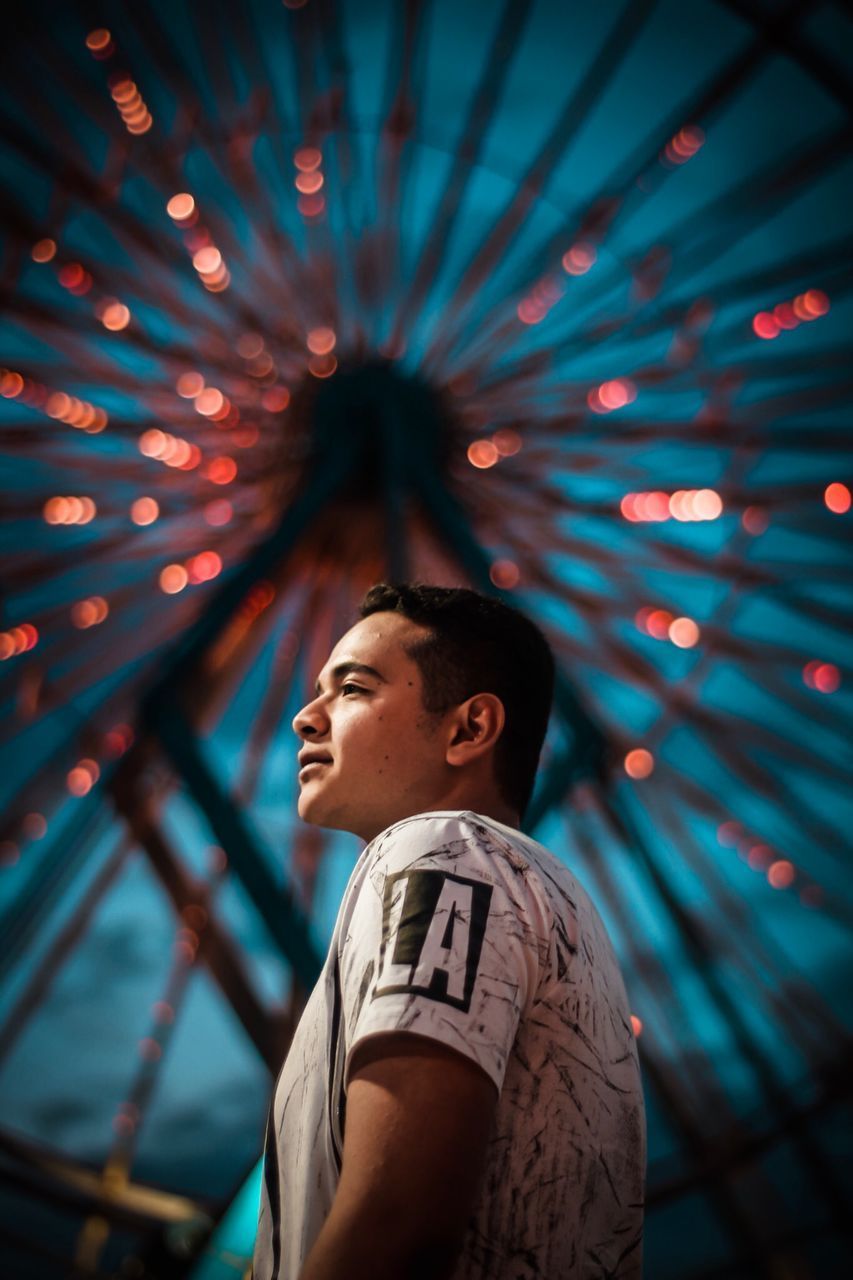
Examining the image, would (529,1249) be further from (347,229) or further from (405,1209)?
(347,229)

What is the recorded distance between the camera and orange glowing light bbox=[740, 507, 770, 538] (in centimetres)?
1015

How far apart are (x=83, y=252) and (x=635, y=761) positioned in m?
7.55

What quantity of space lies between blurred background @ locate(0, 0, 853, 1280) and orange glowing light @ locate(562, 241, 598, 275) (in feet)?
0.16

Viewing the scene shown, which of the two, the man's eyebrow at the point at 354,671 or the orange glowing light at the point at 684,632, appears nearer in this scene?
the man's eyebrow at the point at 354,671

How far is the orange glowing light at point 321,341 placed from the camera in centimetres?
937

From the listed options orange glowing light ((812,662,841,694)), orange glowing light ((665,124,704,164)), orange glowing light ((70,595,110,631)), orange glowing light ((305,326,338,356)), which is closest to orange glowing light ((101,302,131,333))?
orange glowing light ((305,326,338,356))

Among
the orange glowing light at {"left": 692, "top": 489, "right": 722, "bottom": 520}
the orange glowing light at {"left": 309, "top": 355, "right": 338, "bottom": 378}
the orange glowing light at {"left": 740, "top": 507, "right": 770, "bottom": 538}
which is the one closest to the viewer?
the orange glowing light at {"left": 309, "top": 355, "right": 338, "bottom": 378}

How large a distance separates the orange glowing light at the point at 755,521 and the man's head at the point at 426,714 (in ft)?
27.5

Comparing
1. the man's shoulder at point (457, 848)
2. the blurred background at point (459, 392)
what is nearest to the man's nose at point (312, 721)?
the man's shoulder at point (457, 848)

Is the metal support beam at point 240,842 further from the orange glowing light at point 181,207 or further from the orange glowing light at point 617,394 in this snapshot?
the orange glowing light at point 617,394

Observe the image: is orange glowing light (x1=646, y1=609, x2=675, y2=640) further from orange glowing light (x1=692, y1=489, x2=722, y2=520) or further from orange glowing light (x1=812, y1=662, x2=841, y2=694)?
orange glowing light (x1=812, y1=662, x2=841, y2=694)

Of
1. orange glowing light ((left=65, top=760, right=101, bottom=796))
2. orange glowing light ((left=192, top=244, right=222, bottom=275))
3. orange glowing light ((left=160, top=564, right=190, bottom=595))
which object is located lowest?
orange glowing light ((left=65, top=760, right=101, bottom=796))

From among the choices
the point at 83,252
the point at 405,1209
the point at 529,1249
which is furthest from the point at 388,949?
the point at 83,252

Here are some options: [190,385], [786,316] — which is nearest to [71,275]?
[190,385]
